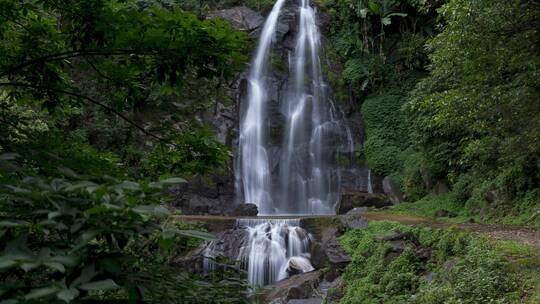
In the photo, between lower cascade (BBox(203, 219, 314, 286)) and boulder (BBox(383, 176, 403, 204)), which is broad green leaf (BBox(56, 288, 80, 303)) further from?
boulder (BBox(383, 176, 403, 204))

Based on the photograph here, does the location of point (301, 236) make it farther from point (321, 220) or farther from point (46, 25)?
point (46, 25)

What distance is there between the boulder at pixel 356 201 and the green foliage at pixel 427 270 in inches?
223

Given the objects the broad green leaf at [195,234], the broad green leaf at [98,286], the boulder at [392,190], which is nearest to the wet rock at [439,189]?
the boulder at [392,190]

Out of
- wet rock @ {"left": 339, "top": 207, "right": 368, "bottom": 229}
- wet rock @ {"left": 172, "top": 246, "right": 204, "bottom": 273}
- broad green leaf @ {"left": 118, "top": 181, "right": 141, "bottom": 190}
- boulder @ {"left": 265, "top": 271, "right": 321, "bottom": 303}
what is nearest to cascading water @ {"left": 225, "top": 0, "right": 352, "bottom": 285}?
wet rock @ {"left": 339, "top": 207, "right": 368, "bottom": 229}

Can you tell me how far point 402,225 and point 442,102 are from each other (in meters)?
3.34

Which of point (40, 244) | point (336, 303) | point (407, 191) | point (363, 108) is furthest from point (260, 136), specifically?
point (40, 244)

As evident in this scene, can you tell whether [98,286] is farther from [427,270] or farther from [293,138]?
[293,138]

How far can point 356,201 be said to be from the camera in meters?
19.1

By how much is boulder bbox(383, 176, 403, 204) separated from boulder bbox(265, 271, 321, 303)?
9680 millimetres

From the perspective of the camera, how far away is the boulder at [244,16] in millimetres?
27141

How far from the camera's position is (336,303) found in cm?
1020

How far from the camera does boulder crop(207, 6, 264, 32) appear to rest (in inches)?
1069

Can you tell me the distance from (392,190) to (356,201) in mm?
3033

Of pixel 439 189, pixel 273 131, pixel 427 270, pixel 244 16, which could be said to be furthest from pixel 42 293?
pixel 244 16
